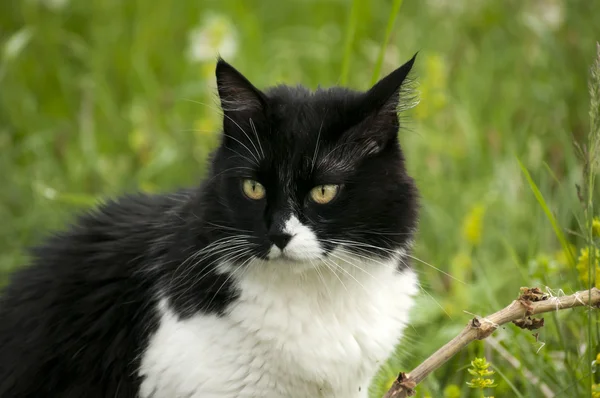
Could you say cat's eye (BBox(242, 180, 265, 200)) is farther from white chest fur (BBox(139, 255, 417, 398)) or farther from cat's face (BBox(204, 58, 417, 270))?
white chest fur (BBox(139, 255, 417, 398))

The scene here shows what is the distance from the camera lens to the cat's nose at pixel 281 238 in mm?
2129

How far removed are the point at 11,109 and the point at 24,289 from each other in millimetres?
2376

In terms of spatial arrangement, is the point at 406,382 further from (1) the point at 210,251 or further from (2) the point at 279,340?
(1) the point at 210,251

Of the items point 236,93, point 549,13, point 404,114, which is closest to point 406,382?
point 236,93

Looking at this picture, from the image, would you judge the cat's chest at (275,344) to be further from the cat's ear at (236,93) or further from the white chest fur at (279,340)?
the cat's ear at (236,93)

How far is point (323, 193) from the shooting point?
223cm

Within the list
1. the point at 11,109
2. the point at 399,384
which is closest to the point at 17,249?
the point at 11,109

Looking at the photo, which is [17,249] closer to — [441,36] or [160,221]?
[160,221]

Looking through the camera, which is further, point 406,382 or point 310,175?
point 310,175

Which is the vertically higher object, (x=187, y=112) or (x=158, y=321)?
(x=187, y=112)

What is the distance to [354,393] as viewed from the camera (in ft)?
8.12

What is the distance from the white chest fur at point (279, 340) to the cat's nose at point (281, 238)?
0.42ft

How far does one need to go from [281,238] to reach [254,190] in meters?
0.20

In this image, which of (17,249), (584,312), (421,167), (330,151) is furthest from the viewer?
(421,167)
